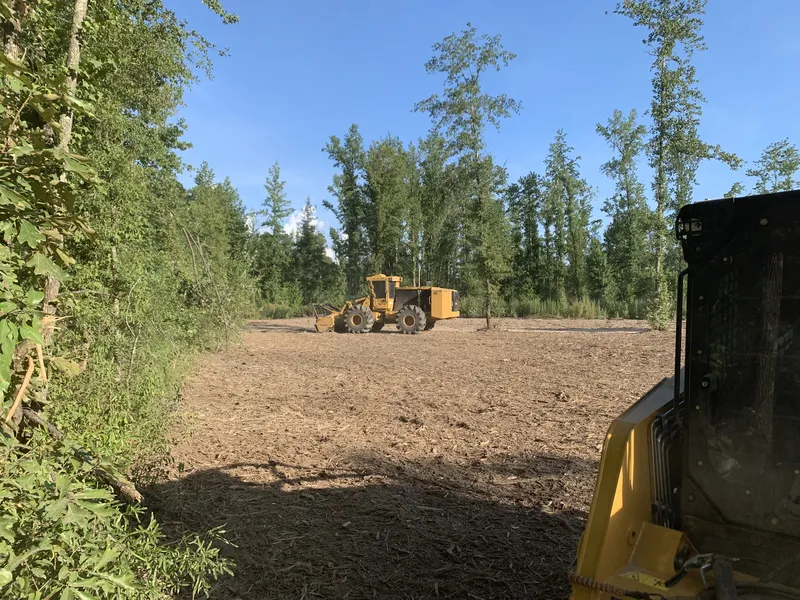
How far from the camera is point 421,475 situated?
4922mm

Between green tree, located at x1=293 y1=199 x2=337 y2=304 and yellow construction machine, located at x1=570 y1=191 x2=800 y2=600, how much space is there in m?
41.0

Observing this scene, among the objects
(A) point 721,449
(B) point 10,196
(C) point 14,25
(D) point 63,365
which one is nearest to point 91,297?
(D) point 63,365

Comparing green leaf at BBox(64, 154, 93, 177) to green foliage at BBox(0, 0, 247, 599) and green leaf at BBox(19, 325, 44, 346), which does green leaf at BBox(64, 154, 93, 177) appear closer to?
green foliage at BBox(0, 0, 247, 599)

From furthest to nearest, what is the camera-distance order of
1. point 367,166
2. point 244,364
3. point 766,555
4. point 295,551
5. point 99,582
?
point 367,166, point 244,364, point 295,551, point 766,555, point 99,582

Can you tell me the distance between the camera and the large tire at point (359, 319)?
20078mm

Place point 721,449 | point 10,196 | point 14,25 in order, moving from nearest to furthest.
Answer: point 10,196
point 721,449
point 14,25

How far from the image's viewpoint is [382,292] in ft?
68.3

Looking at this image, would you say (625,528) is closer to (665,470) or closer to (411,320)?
(665,470)

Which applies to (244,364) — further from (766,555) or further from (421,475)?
(766,555)

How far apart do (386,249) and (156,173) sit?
29082 mm

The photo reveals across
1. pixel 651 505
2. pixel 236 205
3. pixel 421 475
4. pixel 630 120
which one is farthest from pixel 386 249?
pixel 651 505

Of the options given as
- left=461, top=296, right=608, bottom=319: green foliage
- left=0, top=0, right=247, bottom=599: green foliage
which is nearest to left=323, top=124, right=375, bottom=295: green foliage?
left=461, top=296, right=608, bottom=319: green foliage

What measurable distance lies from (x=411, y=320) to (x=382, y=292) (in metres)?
1.90

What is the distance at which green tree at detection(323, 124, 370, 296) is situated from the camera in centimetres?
3875
